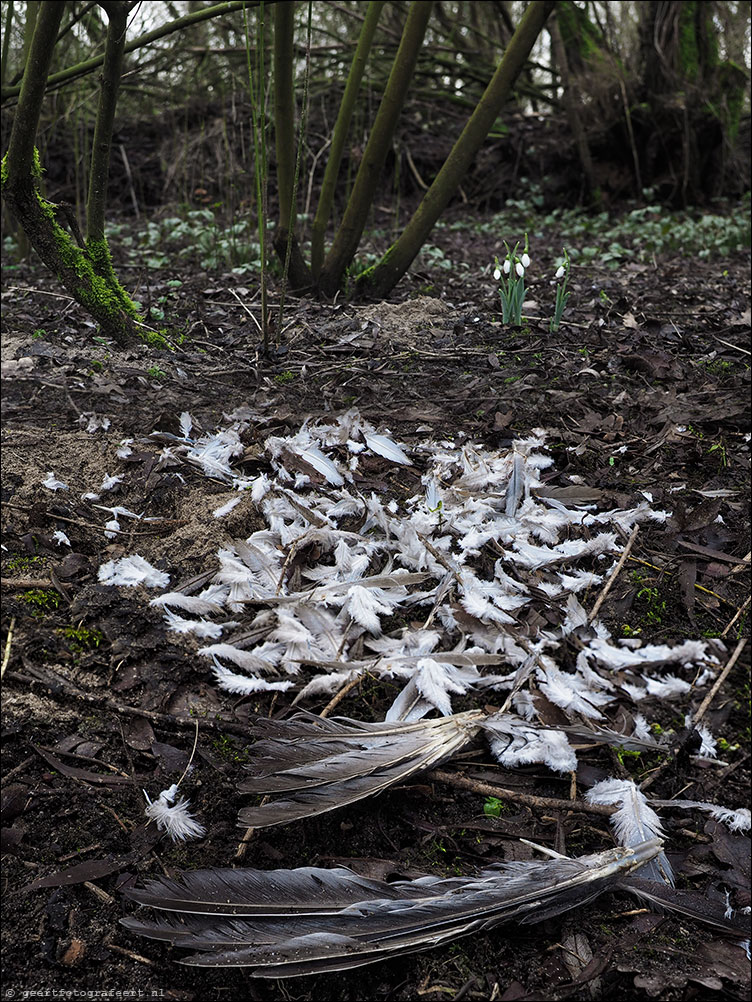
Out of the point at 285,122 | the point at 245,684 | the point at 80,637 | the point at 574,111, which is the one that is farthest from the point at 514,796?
the point at 574,111

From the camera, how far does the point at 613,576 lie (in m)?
2.14


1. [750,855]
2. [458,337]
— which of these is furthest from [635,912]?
[458,337]

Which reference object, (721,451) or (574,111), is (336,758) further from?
(574,111)

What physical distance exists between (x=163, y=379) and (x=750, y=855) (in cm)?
274

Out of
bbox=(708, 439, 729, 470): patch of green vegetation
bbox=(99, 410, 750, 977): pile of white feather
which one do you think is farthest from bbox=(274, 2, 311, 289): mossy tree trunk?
bbox=(708, 439, 729, 470): patch of green vegetation

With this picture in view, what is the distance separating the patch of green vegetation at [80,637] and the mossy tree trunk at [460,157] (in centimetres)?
310

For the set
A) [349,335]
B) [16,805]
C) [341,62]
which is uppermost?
[341,62]

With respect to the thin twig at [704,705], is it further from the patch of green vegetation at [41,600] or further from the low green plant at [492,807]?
the patch of green vegetation at [41,600]

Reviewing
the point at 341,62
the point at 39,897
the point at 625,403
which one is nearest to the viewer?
the point at 39,897

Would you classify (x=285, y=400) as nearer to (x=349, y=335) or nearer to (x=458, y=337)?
(x=349, y=335)

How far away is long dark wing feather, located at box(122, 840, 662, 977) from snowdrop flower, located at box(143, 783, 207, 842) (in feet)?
0.35

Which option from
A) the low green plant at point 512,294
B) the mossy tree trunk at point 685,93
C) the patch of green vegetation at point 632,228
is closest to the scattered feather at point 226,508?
the low green plant at point 512,294

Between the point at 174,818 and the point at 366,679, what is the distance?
0.55 m

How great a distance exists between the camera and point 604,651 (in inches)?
75.3
